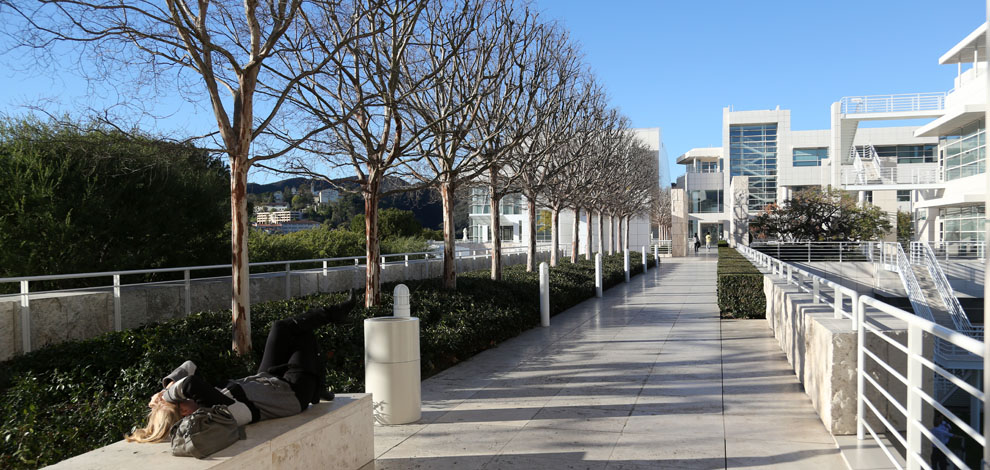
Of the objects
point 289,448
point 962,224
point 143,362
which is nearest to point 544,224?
point 962,224

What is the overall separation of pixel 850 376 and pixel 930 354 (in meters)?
0.61

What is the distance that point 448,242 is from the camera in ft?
48.5

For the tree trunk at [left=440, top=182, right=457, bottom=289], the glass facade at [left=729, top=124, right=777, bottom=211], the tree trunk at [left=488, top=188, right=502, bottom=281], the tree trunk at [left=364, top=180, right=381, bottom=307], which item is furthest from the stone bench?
the glass facade at [left=729, top=124, right=777, bottom=211]

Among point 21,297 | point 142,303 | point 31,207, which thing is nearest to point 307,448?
point 21,297

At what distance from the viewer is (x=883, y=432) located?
5609 mm

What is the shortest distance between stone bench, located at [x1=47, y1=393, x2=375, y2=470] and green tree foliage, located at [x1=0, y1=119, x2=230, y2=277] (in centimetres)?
676

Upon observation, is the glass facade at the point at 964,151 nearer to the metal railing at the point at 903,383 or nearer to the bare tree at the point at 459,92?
the bare tree at the point at 459,92

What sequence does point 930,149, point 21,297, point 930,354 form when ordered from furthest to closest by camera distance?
point 930,149 → point 21,297 → point 930,354

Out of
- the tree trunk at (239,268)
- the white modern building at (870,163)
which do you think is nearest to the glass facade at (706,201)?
the white modern building at (870,163)

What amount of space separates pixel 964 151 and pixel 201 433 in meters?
38.7

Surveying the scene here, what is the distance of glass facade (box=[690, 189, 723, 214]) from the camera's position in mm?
80438

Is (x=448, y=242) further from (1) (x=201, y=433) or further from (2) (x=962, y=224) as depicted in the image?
(2) (x=962, y=224)

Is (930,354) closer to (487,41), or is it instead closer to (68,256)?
(487,41)

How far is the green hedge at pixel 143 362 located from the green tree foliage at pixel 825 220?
35.9 meters
